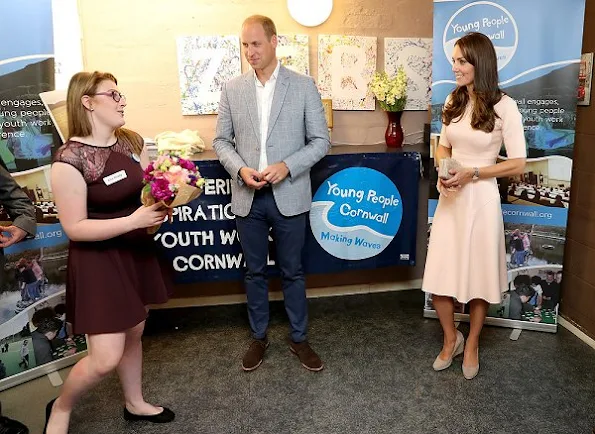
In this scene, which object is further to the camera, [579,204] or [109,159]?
[579,204]

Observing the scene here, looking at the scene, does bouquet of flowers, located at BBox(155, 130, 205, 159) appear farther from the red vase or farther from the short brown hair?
the red vase

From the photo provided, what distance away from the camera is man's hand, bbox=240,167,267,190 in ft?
8.72

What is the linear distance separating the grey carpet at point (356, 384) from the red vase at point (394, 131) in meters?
1.14

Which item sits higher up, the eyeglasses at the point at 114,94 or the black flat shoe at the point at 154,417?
the eyeglasses at the point at 114,94

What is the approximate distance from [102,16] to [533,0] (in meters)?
2.46

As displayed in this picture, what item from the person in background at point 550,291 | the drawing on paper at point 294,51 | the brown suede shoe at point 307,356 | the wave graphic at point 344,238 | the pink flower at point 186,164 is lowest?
the brown suede shoe at point 307,356

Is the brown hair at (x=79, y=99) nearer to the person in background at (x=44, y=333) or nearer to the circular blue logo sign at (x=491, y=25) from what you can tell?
the person in background at (x=44, y=333)

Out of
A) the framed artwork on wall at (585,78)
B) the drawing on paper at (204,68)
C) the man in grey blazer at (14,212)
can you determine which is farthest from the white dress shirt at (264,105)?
the framed artwork on wall at (585,78)

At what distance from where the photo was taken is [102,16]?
3.25m

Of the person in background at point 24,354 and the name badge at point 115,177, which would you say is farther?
the person in background at point 24,354

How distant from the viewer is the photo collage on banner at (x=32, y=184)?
2557mm

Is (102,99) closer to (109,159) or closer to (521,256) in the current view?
(109,159)

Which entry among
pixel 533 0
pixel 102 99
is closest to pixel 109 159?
pixel 102 99

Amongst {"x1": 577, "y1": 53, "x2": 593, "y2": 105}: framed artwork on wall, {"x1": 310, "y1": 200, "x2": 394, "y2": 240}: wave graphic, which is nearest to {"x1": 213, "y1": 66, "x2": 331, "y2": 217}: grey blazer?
{"x1": 310, "y1": 200, "x2": 394, "y2": 240}: wave graphic
